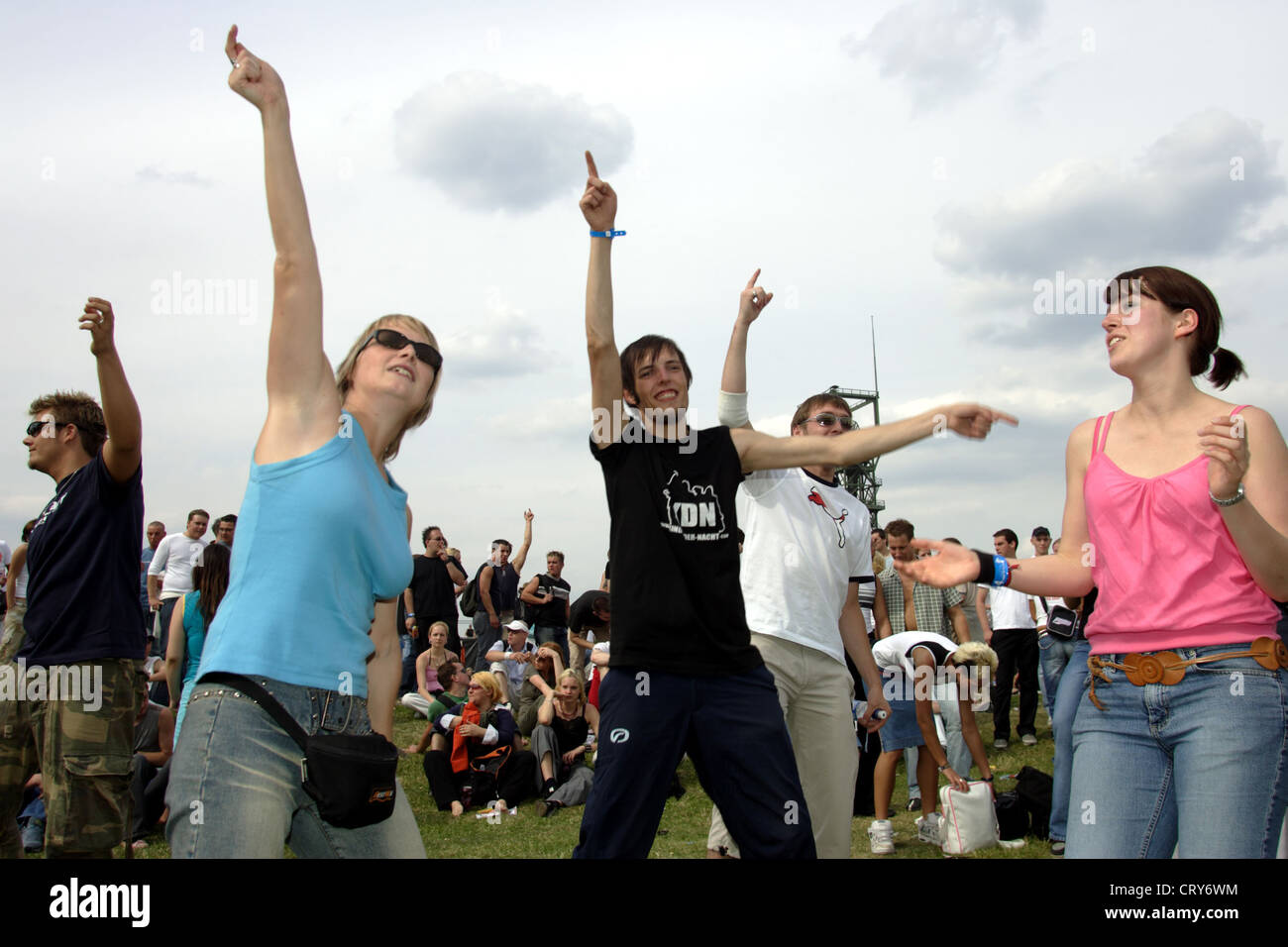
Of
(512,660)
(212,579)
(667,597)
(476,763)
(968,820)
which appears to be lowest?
(968,820)

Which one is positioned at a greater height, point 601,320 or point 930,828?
point 601,320

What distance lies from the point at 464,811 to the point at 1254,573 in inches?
353

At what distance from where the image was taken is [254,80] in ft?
9.12

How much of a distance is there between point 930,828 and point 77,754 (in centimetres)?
641

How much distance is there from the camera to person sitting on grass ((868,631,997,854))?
824 centimetres

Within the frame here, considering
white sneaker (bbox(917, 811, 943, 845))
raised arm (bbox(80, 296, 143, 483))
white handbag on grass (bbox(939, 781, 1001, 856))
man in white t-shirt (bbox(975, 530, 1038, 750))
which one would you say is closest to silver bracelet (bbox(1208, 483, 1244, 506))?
raised arm (bbox(80, 296, 143, 483))

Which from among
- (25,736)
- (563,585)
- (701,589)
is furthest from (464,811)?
(701,589)

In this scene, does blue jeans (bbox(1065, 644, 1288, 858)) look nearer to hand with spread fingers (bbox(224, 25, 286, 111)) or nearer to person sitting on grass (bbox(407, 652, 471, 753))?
hand with spread fingers (bbox(224, 25, 286, 111))

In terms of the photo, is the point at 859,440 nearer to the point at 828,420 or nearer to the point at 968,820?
the point at 828,420

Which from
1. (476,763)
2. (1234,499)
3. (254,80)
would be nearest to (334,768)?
(254,80)

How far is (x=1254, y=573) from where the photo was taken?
3.00 meters

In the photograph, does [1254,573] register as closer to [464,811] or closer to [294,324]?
[294,324]

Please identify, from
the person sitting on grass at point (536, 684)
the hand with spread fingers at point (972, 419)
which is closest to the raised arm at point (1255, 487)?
the hand with spread fingers at point (972, 419)

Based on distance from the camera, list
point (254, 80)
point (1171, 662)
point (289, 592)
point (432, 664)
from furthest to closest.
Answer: point (432, 664)
point (1171, 662)
point (254, 80)
point (289, 592)
